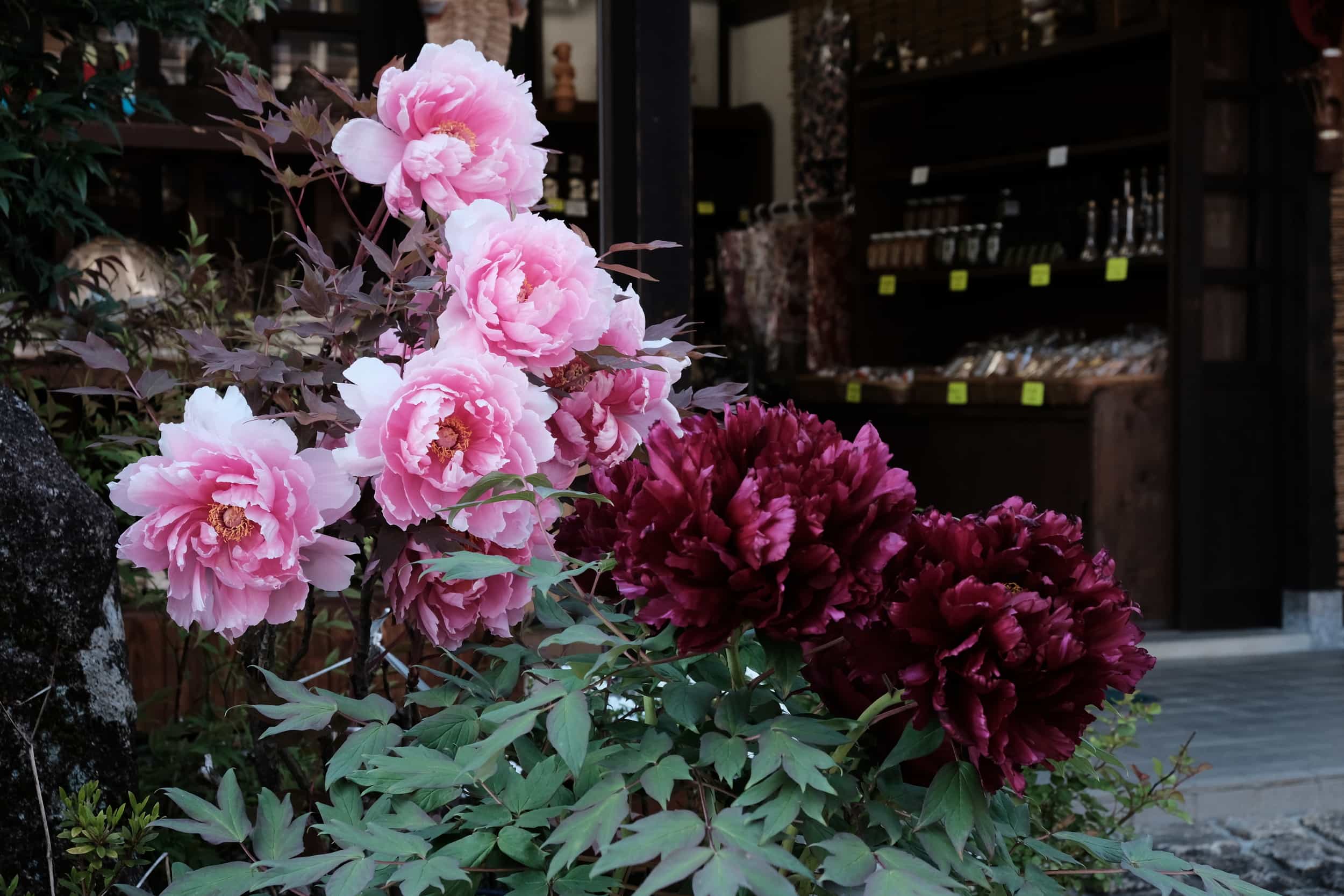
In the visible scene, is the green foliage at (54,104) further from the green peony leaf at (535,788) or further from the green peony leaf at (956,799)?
the green peony leaf at (956,799)

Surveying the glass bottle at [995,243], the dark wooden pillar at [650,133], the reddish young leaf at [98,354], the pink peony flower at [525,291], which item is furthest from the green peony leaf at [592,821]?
the glass bottle at [995,243]

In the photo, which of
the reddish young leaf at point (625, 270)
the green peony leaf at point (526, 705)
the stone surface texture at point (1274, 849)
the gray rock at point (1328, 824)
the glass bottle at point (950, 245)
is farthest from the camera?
the glass bottle at point (950, 245)

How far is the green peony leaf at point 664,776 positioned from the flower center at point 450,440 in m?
0.26

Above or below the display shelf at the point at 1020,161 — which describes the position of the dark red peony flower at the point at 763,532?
below

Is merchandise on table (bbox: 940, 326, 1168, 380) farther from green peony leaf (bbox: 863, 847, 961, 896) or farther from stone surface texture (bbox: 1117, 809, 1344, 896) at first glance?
green peony leaf (bbox: 863, 847, 961, 896)

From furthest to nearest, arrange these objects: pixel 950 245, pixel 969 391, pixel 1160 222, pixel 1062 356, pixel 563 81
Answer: pixel 563 81 < pixel 950 245 < pixel 969 391 < pixel 1062 356 < pixel 1160 222

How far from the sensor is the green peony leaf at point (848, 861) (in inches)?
28.9

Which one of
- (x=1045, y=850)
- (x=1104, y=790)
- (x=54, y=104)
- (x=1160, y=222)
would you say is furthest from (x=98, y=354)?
(x=1160, y=222)

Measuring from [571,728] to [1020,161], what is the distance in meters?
6.02

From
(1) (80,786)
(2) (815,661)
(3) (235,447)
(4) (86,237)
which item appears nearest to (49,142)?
(4) (86,237)

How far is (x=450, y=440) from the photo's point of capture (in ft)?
3.07

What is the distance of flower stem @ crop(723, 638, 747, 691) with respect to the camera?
0.81 meters

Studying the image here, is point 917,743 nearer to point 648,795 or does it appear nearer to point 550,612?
point 648,795

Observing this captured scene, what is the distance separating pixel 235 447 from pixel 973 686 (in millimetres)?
482
